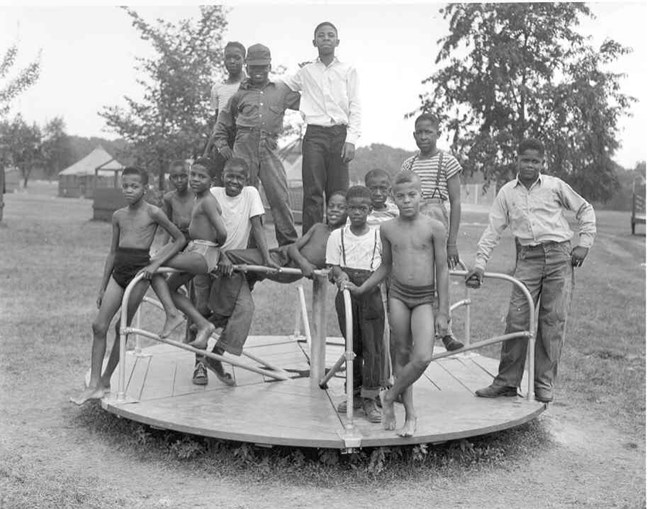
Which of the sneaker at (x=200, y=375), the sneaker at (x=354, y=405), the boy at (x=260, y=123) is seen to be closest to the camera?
the sneaker at (x=354, y=405)

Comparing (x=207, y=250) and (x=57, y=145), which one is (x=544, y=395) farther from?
(x=57, y=145)

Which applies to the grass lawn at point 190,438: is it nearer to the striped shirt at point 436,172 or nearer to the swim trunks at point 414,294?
the swim trunks at point 414,294

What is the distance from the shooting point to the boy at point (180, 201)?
6.19 meters

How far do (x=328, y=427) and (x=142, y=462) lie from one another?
124 cm

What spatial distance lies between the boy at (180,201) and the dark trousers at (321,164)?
39.7 inches

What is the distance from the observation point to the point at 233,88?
729 cm

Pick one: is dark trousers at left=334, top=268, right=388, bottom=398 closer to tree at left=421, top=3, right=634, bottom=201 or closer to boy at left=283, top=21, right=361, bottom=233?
boy at left=283, top=21, right=361, bottom=233

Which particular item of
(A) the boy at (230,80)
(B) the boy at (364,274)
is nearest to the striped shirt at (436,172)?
(B) the boy at (364,274)

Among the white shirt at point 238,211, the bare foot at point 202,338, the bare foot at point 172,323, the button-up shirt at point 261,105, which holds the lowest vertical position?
the bare foot at point 202,338

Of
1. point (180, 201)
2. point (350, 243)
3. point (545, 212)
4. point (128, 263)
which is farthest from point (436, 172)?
point (128, 263)

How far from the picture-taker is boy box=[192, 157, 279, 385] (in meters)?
5.95

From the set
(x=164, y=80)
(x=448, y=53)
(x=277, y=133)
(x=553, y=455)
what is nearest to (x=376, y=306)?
(x=553, y=455)

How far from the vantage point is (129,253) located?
5641 mm

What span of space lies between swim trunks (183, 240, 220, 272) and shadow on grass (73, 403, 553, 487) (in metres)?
1.25
